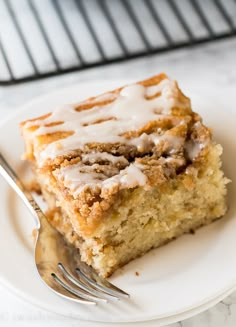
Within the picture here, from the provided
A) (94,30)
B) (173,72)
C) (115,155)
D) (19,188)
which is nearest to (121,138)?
(115,155)

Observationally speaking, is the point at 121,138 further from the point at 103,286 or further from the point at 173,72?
the point at 173,72

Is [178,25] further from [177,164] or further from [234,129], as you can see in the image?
[177,164]

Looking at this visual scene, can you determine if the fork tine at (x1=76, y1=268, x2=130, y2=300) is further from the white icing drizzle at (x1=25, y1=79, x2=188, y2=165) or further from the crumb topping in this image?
the white icing drizzle at (x1=25, y1=79, x2=188, y2=165)

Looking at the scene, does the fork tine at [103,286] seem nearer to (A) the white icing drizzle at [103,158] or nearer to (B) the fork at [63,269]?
(B) the fork at [63,269]

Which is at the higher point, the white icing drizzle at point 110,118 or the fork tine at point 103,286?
the white icing drizzle at point 110,118

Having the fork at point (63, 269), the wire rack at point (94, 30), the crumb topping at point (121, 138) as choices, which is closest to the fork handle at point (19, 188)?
the fork at point (63, 269)

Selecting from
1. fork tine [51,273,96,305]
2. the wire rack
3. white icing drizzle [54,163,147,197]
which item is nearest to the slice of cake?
white icing drizzle [54,163,147,197]
